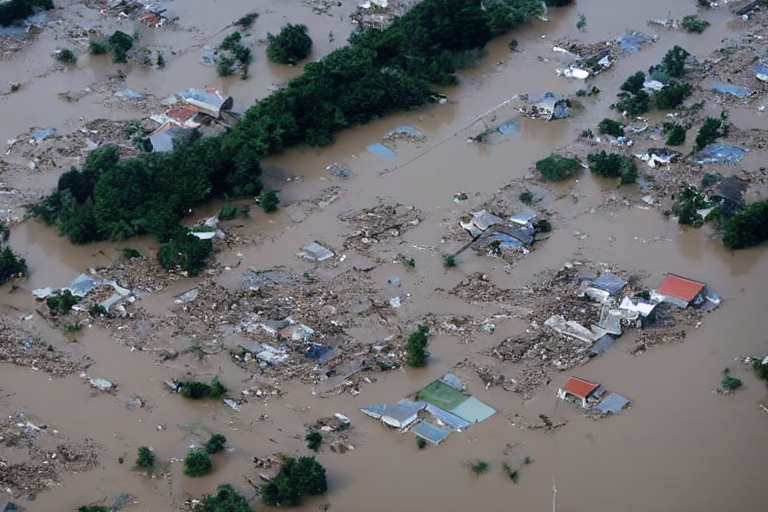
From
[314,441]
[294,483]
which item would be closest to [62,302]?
→ [314,441]

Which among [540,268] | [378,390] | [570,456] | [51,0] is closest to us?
[570,456]

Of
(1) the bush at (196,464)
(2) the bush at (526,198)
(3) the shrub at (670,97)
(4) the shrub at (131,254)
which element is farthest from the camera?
(3) the shrub at (670,97)

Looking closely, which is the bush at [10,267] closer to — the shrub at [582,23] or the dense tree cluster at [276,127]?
the dense tree cluster at [276,127]

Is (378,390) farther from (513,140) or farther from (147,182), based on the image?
(513,140)

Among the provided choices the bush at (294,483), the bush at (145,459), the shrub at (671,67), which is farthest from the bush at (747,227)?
the bush at (145,459)

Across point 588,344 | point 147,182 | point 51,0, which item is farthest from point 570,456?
point 51,0

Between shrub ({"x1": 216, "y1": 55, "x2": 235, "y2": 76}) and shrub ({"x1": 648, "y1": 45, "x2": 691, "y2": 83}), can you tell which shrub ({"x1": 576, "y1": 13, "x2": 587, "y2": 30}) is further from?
shrub ({"x1": 216, "y1": 55, "x2": 235, "y2": 76})

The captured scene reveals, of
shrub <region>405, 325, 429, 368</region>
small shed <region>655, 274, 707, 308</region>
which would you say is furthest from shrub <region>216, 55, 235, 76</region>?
small shed <region>655, 274, 707, 308</region>
